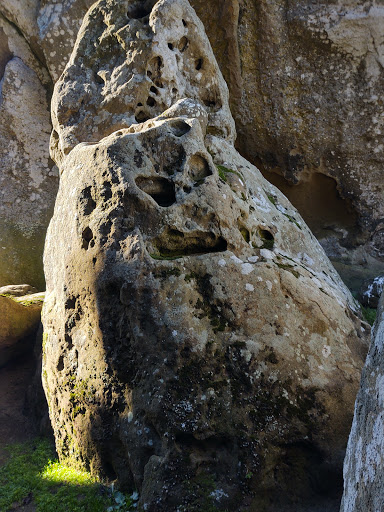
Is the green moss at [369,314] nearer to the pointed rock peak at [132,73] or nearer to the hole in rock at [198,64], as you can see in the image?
the pointed rock peak at [132,73]

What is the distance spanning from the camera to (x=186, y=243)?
146 inches

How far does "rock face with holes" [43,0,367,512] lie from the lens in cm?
306

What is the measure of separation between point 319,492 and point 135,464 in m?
1.21

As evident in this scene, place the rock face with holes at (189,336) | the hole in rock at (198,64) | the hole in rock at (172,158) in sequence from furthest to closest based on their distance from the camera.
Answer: the hole in rock at (198,64) < the hole in rock at (172,158) < the rock face with holes at (189,336)

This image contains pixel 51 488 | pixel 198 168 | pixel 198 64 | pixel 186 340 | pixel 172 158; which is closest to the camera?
pixel 186 340

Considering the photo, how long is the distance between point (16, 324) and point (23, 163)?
11.7 ft

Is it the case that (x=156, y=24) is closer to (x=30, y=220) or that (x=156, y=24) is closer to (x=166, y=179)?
(x=166, y=179)

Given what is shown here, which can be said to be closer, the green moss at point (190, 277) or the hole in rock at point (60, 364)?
the green moss at point (190, 277)

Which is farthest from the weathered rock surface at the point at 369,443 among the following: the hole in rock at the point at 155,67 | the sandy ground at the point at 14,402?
the hole in rock at the point at 155,67

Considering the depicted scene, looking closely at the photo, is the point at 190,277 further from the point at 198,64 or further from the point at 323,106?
the point at 323,106

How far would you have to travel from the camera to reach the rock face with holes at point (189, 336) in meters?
3.06

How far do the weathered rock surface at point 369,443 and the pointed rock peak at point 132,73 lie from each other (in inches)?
148

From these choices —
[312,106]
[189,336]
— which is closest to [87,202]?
[189,336]

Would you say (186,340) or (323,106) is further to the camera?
(323,106)
